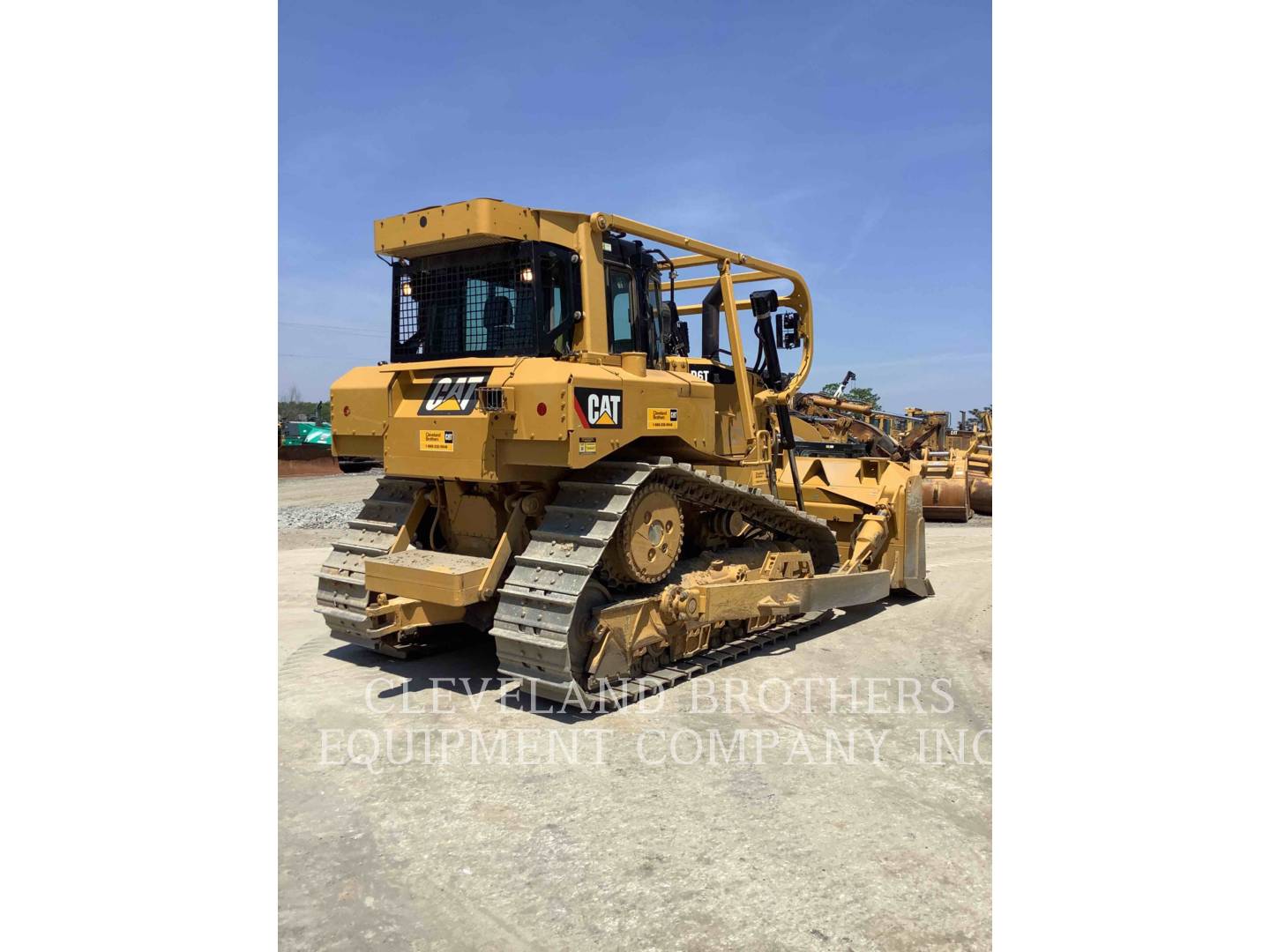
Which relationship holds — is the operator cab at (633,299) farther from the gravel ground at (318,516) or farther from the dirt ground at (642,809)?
the gravel ground at (318,516)

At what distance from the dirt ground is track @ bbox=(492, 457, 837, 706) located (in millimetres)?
284

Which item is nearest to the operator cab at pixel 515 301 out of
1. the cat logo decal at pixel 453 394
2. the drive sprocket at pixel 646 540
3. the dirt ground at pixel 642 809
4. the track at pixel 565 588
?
the cat logo decal at pixel 453 394

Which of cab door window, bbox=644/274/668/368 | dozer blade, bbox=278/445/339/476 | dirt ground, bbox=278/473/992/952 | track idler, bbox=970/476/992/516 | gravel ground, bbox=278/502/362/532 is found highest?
cab door window, bbox=644/274/668/368

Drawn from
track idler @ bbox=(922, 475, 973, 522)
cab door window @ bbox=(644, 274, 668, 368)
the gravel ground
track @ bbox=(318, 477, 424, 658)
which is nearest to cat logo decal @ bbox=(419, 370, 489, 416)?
track @ bbox=(318, 477, 424, 658)

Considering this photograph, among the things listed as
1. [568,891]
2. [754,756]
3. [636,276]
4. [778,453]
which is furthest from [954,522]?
[568,891]

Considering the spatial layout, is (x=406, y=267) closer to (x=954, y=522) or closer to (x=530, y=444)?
(x=530, y=444)

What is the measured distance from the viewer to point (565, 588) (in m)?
Answer: 5.49

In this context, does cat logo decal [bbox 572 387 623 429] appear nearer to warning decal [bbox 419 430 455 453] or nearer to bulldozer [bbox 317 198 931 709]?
bulldozer [bbox 317 198 931 709]

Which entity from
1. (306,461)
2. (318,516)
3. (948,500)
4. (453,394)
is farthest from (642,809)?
(306,461)

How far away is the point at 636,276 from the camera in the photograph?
6.95 m

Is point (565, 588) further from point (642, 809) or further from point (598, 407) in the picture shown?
point (642, 809)

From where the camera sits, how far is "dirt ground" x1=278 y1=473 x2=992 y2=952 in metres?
3.39

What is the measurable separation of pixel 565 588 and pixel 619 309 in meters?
2.41

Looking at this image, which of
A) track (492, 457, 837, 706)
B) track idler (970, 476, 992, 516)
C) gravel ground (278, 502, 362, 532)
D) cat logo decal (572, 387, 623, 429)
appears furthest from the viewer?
track idler (970, 476, 992, 516)
